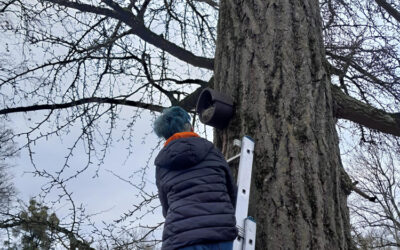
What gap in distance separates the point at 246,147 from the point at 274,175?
7.2 inches

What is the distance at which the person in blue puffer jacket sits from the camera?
5.58 ft

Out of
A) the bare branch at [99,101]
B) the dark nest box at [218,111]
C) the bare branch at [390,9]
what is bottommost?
the dark nest box at [218,111]

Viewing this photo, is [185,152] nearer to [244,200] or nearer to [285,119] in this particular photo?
[244,200]

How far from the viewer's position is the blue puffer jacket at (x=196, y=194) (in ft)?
5.58

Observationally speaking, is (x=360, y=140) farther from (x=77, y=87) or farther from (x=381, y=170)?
(x=381, y=170)

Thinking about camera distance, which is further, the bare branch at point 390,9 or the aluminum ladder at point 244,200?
the bare branch at point 390,9

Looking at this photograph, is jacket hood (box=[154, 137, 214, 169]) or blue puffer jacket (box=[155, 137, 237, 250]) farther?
jacket hood (box=[154, 137, 214, 169])

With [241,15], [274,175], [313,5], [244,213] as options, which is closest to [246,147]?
[274,175]

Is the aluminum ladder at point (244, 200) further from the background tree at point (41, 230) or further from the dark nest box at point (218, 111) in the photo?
the background tree at point (41, 230)

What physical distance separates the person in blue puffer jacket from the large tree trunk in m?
0.14

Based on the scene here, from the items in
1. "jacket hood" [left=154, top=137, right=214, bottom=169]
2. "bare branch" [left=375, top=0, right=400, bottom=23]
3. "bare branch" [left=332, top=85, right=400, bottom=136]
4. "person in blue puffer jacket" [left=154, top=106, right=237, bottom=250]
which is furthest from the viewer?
"bare branch" [left=375, top=0, right=400, bottom=23]

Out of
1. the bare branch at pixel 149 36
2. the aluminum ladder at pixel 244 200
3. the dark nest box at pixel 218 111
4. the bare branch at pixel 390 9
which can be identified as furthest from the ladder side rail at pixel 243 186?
the bare branch at pixel 390 9

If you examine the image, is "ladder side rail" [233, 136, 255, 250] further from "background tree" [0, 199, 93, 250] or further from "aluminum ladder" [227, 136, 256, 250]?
"background tree" [0, 199, 93, 250]

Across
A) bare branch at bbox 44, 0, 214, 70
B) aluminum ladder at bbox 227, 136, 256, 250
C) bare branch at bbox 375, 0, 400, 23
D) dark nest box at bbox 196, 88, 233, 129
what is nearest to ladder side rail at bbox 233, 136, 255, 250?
aluminum ladder at bbox 227, 136, 256, 250
